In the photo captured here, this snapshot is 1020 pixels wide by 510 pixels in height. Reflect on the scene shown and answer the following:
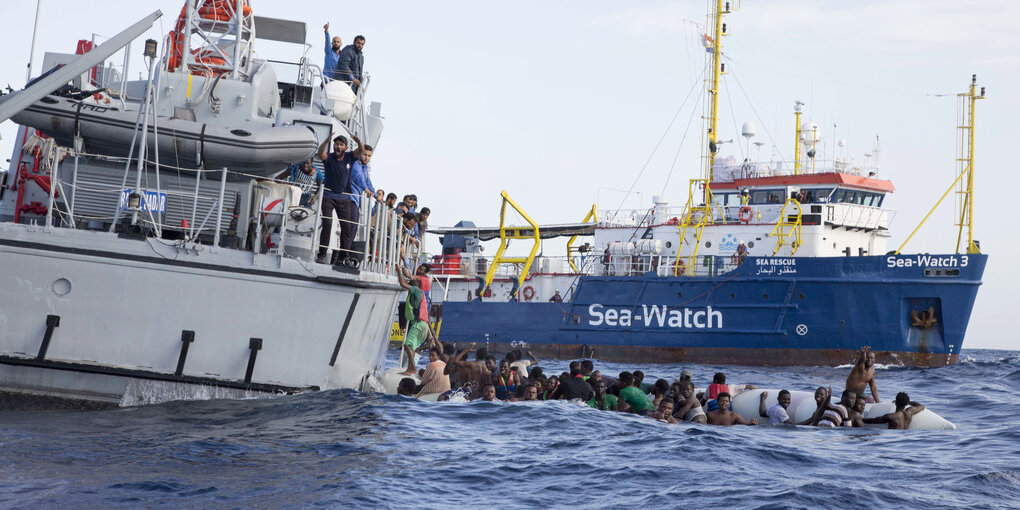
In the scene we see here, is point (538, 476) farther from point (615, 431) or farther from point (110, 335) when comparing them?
point (110, 335)

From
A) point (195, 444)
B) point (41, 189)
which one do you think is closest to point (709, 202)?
point (41, 189)

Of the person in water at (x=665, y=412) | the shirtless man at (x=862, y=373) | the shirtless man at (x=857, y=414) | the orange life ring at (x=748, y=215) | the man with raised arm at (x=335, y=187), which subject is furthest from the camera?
the orange life ring at (x=748, y=215)

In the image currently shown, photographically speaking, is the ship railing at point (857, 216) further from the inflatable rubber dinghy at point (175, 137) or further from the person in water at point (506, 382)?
the inflatable rubber dinghy at point (175, 137)

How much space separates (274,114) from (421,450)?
19.5ft

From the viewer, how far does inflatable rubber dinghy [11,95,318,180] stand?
11250 millimetres

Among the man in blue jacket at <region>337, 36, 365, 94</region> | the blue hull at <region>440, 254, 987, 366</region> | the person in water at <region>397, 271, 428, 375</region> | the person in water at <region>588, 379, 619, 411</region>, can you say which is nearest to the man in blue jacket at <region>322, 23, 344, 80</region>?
the man in blue jacket at <region>337, 36, 365, 94</region>

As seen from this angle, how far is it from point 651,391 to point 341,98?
21.2 ft

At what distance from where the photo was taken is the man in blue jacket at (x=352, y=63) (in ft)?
57.5

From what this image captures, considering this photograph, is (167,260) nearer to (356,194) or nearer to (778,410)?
(356,194)

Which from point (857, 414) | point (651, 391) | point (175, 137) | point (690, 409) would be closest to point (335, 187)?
point (175, 137)

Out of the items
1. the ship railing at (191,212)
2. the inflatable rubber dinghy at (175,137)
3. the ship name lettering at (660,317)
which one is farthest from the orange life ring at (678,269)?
the inflatable rubber dinghy at (175,137)

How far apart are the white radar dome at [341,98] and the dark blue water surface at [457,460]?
14.9ft

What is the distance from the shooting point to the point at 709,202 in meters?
32.8

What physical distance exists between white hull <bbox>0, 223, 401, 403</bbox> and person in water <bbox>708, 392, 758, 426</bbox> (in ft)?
18.5
